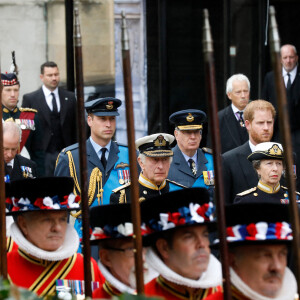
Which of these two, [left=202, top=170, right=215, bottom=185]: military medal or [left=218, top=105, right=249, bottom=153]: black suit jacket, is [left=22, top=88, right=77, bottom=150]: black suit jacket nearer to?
[left=218, top=105, right=249, bottom=153]: black suit jacket

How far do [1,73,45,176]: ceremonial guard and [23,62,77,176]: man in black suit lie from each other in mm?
399

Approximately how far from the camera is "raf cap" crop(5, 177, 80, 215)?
6508 mm

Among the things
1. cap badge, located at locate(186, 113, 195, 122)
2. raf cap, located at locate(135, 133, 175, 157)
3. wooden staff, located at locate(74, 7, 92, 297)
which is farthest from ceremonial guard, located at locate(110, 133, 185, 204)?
wooden staff, located at locate(74, 7, 92, 297)

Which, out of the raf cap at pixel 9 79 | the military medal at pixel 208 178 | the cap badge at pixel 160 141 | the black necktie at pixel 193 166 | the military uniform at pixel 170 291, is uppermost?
the raf cap at pixel 9 79

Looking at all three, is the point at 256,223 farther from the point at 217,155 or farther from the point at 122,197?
the point at 122,197

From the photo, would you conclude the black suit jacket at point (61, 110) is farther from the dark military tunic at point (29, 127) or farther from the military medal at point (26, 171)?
the military medal at point (26, 171)

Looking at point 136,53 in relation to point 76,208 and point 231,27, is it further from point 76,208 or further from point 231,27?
point 76,208

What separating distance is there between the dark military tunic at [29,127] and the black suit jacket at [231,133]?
1.85 meters

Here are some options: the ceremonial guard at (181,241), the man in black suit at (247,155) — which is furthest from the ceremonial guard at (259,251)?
the man in black suit at (247,155)

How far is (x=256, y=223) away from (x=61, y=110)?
626 centimetres

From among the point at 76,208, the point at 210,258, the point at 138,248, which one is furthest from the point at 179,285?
the point at 76,208

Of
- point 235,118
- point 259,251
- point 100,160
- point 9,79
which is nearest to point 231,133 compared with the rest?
point 235,118

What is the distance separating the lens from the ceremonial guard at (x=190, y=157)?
29.9 feet

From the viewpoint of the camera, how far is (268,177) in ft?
27.6
